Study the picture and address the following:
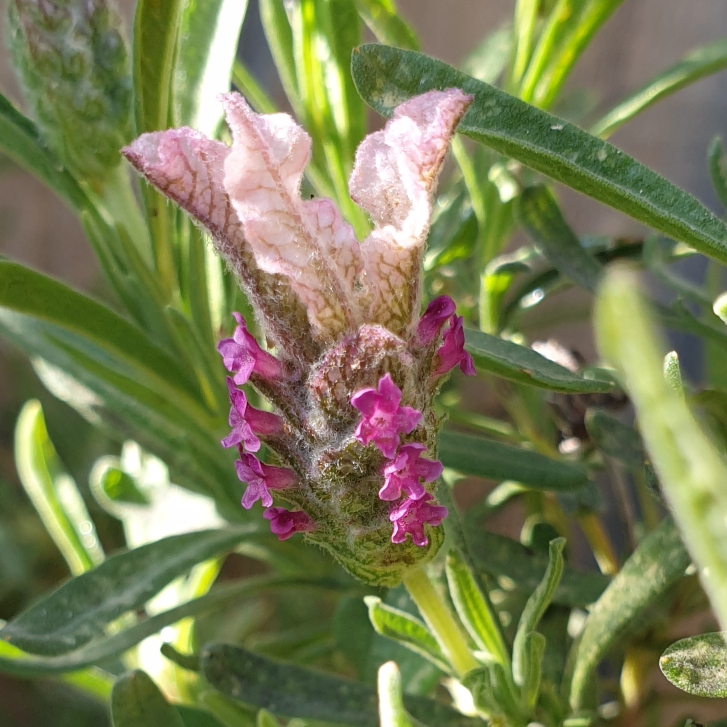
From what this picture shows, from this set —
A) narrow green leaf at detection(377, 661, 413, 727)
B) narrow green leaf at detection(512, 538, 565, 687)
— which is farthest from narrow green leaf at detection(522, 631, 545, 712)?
narrow green leaf at detection(377, 661, 413, 727)

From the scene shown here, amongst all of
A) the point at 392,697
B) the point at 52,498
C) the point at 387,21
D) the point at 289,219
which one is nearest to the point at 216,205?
the point at 289,219

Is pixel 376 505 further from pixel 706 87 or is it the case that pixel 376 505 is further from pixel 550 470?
pixel 706 87

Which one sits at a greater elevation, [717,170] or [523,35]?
[523,35]

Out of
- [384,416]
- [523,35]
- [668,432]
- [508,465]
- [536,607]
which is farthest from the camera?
[523,35]

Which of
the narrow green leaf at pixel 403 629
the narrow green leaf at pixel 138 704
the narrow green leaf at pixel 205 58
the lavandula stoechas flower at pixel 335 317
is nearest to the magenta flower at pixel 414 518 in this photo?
the lavandula stoechas flower at pixel 335 317

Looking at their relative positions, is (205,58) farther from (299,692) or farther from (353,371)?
(299,692)

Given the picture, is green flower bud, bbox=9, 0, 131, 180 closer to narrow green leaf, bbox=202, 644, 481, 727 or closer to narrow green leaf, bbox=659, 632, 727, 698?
narrow green leaf, bbox=202, 644, 481, 727

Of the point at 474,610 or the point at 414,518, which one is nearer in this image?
the point at 414,518
